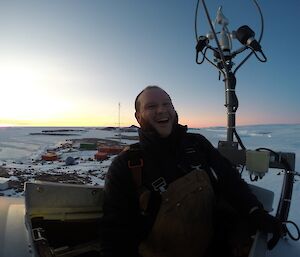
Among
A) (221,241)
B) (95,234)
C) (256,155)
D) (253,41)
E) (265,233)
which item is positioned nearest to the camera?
(265,233)

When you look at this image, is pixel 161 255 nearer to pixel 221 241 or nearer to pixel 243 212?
pixel 221 241

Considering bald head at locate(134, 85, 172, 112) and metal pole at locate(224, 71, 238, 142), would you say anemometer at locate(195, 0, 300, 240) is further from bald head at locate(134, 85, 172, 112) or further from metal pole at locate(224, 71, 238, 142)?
bald head at locate(134, 85, 172, 112)

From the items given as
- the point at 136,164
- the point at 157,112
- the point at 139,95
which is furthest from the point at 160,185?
the point at 139,95

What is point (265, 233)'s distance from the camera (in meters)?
1.82

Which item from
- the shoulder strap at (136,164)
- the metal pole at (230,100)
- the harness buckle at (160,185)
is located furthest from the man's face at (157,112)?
the metal pole at (230,100)

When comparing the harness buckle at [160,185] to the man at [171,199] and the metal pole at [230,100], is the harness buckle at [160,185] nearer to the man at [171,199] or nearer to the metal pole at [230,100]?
the man at [171,199]

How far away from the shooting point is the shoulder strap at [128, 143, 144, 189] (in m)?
2.08

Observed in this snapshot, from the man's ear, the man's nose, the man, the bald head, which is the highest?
the bald head

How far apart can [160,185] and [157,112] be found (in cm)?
54

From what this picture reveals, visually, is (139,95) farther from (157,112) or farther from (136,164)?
(136,164)

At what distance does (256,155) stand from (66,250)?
6.22 feet

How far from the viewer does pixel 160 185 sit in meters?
2.04

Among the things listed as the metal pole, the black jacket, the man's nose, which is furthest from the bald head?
the metal pole

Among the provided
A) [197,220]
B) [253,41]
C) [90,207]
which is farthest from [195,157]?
[253,41]
